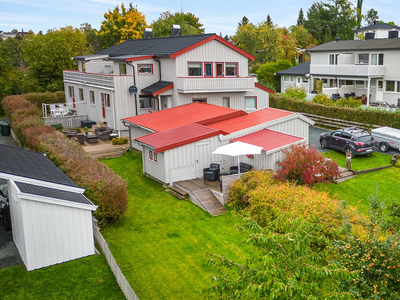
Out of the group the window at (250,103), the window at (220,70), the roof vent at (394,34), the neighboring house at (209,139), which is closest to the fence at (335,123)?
the window at (250,103)

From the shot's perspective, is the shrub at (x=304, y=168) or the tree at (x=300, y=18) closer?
the shrub at (x=304, y=168)

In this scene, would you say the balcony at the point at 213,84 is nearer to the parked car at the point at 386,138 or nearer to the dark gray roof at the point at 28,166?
the parked car at the point at 386,138

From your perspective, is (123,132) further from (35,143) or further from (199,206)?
(199,206)

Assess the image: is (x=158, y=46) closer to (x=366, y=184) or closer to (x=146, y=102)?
(x=146, y=102)

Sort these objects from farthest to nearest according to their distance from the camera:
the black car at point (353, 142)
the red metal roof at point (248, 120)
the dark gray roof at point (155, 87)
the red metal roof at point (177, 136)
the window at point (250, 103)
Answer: the window at point (250, 103) → the dark gray roof at point (155, 87) → the black car at point (353, 142) → the red metal roof at point (248, 120) → the red metal roof at point (177, 136)

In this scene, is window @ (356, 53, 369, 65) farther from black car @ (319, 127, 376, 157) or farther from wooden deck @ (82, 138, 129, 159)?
wooden deck @ (82, 138, 129, 159)

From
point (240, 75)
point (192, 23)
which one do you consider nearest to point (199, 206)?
point (240, 75)

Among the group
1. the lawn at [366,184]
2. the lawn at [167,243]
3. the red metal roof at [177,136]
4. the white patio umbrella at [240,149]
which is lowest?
the lawn at [167,243]
